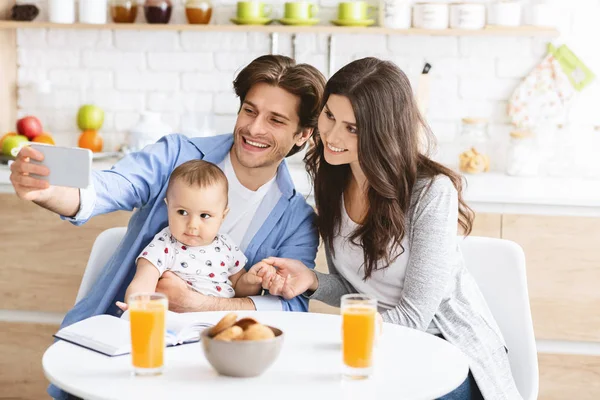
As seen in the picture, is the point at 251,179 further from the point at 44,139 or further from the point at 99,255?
the point at 44,139

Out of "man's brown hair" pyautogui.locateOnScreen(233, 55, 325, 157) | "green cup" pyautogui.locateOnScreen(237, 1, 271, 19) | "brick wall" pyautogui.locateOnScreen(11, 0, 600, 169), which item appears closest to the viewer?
"man's brown hair" pyautogui.locateOnScreen(233, 55, 325, 157)

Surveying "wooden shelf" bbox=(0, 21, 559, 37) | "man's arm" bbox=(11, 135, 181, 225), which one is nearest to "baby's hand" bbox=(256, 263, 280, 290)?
"man's arm" bbox=(11, 135, 181, 225)

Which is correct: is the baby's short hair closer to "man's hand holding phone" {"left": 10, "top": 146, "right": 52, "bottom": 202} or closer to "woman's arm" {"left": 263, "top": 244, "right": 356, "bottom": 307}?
"woman's arm" {"left": 263, "top": 244, "right": 356, "bottom": 307}

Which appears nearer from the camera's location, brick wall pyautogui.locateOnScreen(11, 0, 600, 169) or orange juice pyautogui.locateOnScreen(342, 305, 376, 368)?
orange juice pyautogui.locateOnScreen(342, 305, 376, 368)

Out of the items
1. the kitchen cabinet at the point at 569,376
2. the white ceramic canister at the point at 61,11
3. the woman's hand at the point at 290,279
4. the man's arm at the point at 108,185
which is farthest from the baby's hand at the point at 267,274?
the white ceramic canister at the point at 61,11

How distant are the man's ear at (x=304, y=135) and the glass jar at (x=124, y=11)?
4.65 ft

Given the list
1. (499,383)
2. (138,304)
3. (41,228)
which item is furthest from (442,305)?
(41,228)

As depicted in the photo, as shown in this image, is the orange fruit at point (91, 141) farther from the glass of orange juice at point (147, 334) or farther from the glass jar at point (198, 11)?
the glass of orange juice at point (147, 334)

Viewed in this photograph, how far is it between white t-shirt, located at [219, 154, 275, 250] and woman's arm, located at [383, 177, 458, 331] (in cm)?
45

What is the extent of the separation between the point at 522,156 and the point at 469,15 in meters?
0.56

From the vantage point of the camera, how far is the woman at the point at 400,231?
6.66 ft

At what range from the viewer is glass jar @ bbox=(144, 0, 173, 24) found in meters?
3.50

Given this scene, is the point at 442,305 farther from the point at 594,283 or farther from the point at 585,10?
the point at 585,10

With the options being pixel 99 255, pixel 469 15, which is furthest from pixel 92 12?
pixel 99 255
